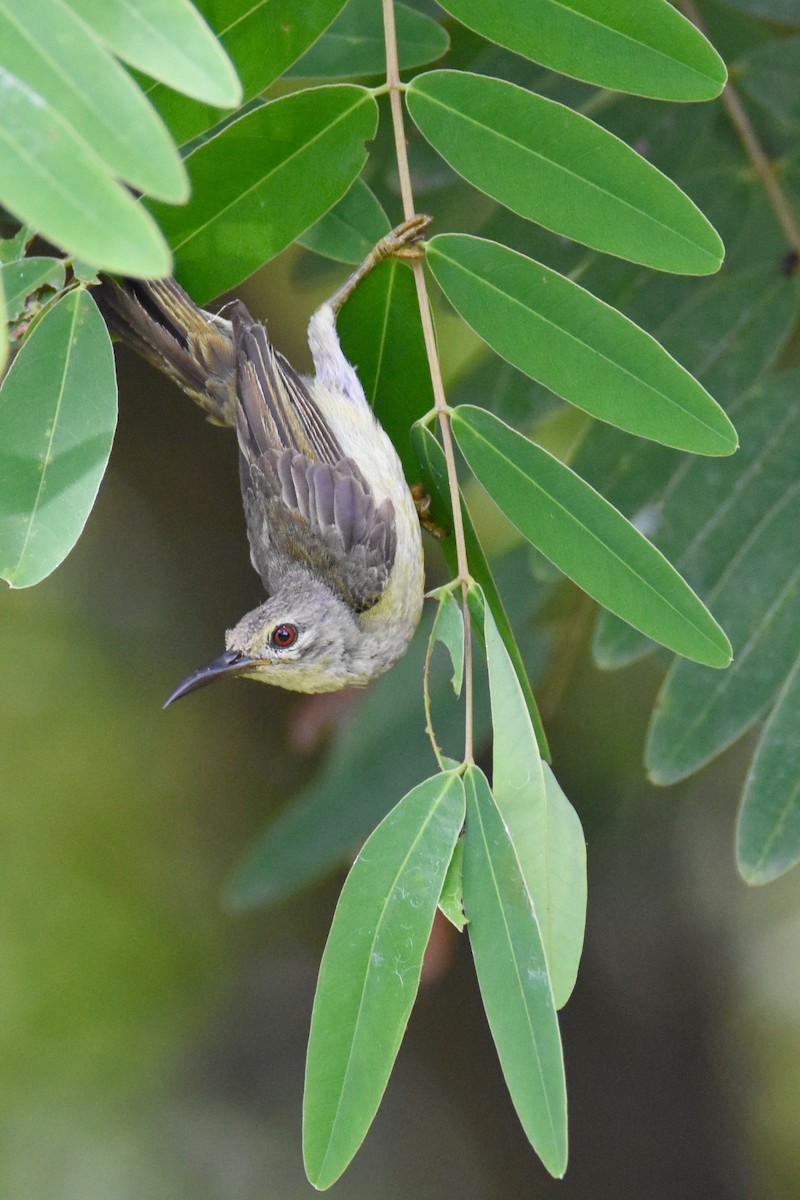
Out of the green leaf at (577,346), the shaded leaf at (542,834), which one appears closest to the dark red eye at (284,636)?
the green leaf at (577,346)

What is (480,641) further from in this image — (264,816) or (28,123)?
(264,816)

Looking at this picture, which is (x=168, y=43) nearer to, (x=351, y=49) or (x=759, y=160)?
(x=351, y=49)

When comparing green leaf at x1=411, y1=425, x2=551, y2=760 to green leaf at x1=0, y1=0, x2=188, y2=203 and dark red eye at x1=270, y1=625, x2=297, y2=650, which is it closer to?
dark red eye at x1=270, y1=625, x2=297, y2=650

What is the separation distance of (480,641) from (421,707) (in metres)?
1.49

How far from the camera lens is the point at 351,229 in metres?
2.23

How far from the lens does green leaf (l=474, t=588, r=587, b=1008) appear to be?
64.6 inches

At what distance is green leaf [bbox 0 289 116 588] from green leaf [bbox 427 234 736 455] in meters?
0.57

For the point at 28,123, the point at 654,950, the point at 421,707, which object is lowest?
the point at 654,950

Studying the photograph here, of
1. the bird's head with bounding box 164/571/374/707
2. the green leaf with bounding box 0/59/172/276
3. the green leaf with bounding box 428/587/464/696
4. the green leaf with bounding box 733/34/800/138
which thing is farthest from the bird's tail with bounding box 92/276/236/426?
the green leaf with bounding box 733/34/800/138

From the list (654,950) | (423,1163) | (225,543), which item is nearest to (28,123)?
(225,543)

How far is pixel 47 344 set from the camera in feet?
5.87

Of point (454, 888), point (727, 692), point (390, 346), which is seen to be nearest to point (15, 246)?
point (390, 346)

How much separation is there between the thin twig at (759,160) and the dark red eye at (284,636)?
4.88 ft

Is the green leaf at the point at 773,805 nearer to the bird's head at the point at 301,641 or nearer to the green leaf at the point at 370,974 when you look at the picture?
the green leaf at the point at 370,974
